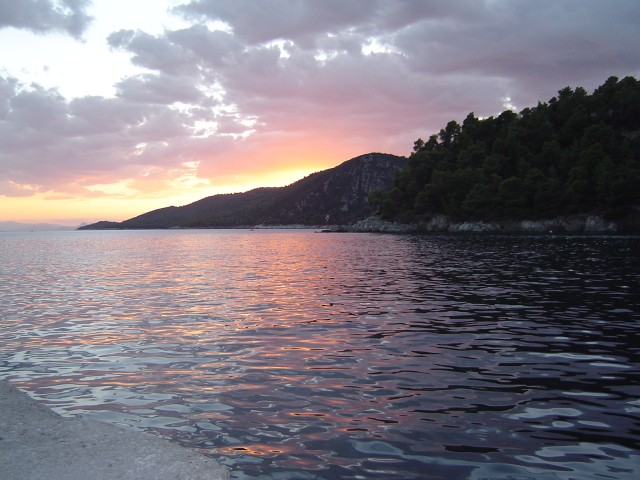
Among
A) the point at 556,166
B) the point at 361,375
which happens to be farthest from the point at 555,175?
the point at 361,375

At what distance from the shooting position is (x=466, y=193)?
596 feet

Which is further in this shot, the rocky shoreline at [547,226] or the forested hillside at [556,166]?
the forested hillside at [556,166]

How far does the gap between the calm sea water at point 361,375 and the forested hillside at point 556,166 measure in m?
129

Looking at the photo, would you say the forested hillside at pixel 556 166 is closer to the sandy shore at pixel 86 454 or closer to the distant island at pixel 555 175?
the distant island at pixel 555 175

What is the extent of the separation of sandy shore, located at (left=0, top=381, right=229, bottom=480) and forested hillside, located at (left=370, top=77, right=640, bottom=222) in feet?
487

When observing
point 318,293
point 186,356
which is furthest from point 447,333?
point 318,293

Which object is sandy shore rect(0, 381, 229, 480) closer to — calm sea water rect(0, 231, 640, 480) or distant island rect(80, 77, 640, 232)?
calm sea water rect(0, 231, 640, 480)

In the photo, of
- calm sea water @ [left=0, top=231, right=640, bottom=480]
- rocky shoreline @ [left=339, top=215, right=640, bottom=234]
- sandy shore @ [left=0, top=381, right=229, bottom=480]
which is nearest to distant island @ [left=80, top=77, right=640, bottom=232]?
rocky shoreline @ [left=339, top=215, right=640, bottom=234]

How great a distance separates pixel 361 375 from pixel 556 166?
17975 centimetres

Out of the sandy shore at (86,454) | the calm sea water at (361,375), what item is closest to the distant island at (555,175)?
the calm sea water at (361,375)

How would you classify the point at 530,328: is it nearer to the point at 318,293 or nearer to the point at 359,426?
the point at 359,426

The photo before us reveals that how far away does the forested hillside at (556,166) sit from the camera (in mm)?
143863

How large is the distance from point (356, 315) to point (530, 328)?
7.81 meters

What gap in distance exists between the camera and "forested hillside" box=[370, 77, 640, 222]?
472 ft
